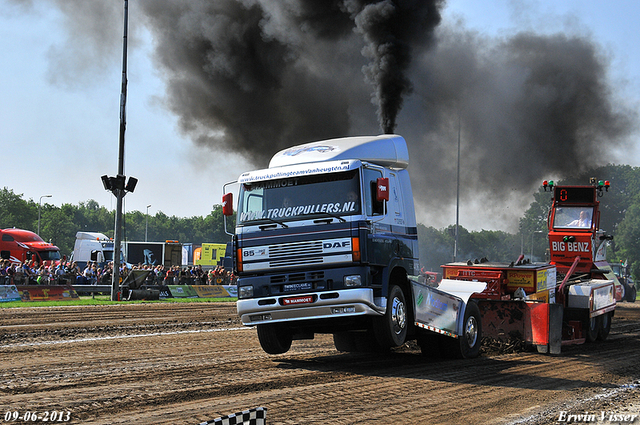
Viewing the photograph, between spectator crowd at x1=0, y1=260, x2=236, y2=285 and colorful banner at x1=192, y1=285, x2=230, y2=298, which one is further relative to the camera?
colorful banner at x1=192, y1=285, x2=230, y2=298

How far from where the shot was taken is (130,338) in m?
11.9

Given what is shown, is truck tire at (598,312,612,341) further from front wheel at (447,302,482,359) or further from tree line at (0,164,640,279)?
front wheel at (447,302,482,359)

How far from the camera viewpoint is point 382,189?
8383 mm

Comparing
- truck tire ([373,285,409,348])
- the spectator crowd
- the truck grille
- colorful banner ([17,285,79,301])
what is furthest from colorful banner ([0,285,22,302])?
truck tire ([373,285,409,348])

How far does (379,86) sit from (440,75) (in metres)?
4.71

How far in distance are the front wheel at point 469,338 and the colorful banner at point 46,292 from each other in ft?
58.9

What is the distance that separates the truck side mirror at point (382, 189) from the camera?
330 inches

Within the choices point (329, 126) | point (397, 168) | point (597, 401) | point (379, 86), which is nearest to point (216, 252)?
point (329, 126)

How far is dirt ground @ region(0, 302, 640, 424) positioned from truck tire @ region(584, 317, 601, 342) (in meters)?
0.86

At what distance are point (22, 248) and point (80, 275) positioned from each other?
1215 cm

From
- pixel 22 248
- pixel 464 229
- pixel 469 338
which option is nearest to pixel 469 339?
pixel 469 338

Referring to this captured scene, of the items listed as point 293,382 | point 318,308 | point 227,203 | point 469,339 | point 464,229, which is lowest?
point 293,382

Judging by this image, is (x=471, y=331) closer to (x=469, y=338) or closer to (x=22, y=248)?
(x=469, y=338)

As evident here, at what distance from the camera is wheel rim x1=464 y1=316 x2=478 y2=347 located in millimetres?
10688
